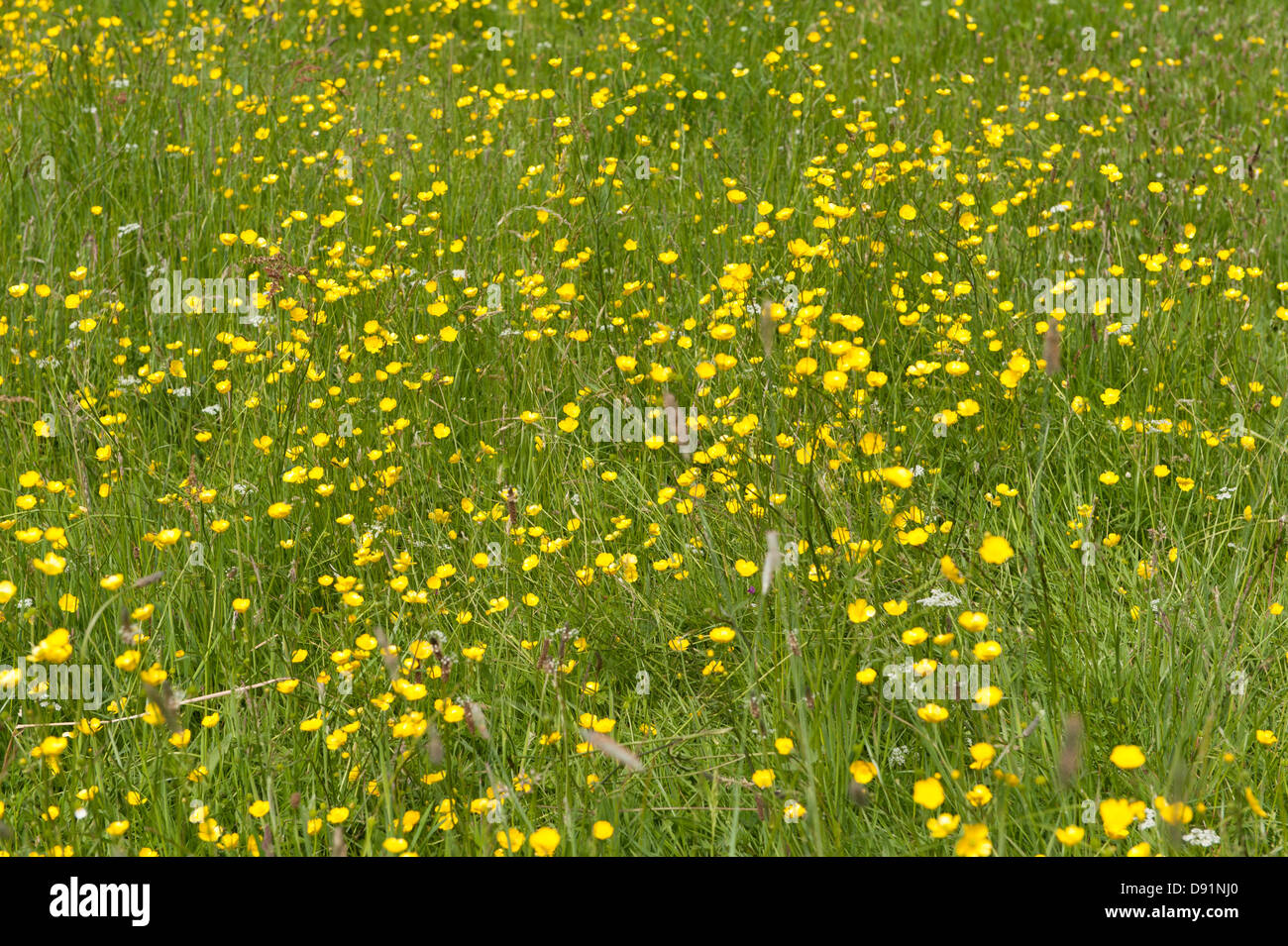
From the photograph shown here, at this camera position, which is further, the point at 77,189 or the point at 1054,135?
the point at 1054,135

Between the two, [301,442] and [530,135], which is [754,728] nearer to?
[301,442]

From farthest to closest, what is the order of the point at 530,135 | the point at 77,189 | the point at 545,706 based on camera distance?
the point at 530,135
the point at 77,189
the point at 545,706

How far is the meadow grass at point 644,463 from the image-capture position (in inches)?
71.5

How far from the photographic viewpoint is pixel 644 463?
2850 mm

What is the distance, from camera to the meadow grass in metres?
1.82

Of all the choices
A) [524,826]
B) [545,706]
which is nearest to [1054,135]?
[545,706]

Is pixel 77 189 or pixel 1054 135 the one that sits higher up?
pixel 1054 135

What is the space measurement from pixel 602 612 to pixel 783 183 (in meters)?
2.33

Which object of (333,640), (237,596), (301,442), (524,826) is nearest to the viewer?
(524,826)

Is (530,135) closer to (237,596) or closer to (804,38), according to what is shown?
(804,38)

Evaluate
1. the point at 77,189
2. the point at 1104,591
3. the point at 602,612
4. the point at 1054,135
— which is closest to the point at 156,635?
the point at 602,612

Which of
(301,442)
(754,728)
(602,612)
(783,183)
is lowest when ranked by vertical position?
(754,728)

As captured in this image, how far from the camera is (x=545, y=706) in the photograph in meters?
2.11

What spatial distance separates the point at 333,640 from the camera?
7.38ft
